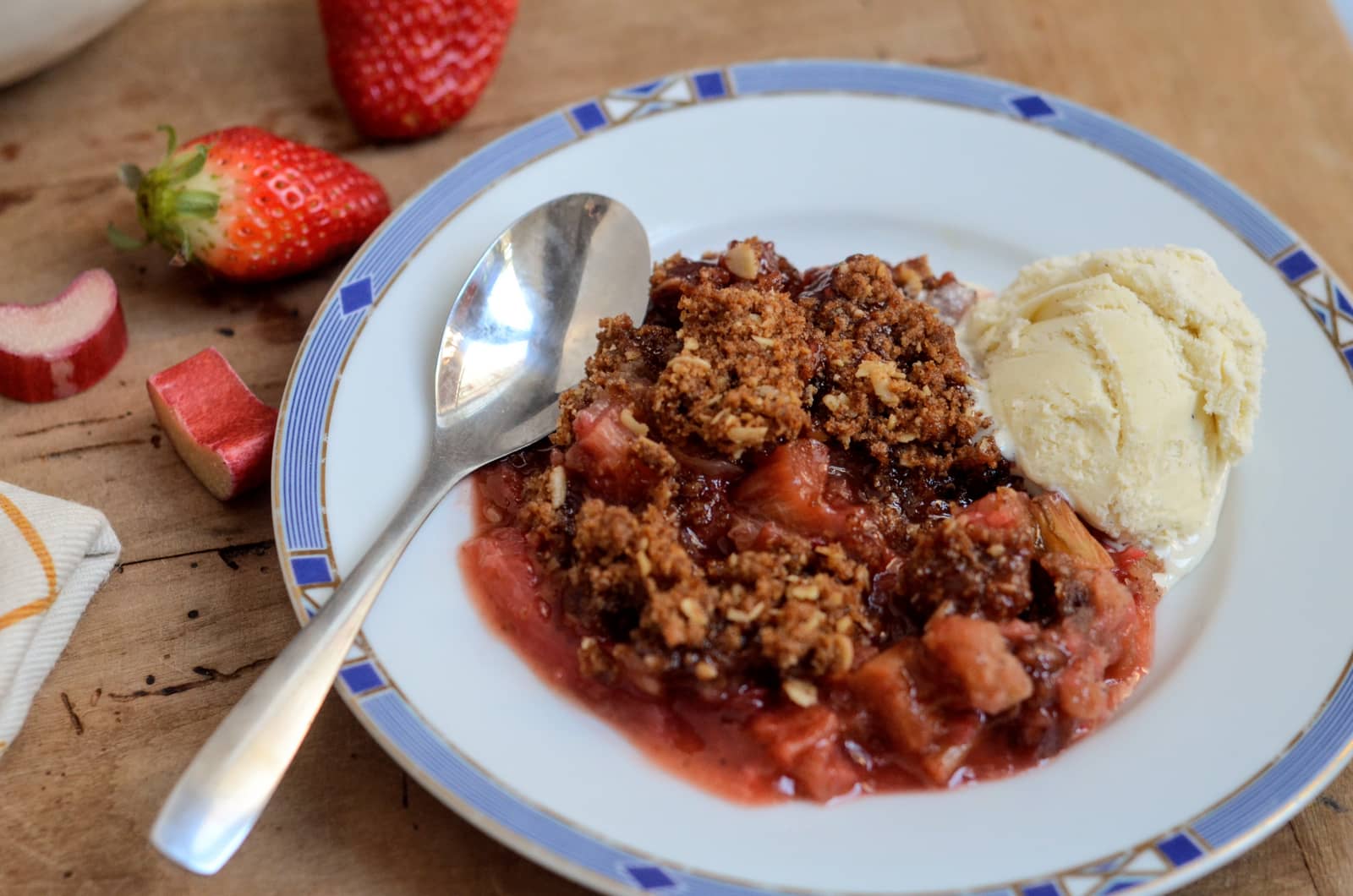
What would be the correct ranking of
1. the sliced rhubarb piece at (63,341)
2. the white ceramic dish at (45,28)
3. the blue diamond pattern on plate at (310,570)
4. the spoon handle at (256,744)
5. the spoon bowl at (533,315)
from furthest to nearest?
the white ceramic dish at (45,28) < the sliced rhubarb piece at (63,341) < the spoon bowl at (533,315) < the blue diamond pattern on plate at (310,570) < the spoon handle at (256,744)

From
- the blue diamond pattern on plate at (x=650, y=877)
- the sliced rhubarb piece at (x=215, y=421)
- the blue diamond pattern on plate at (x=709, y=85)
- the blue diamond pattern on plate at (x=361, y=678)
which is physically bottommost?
the sliced rhubarb piece at (x=215, y=421)

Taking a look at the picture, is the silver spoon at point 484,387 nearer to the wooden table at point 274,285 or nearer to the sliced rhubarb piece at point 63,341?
the wooden table at point 274,285

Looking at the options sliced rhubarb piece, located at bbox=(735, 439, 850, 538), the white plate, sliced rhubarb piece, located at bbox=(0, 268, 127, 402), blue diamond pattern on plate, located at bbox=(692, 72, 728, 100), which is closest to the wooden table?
sliced rhubarb piece, located at bbox=(0, 268, 127, 402)

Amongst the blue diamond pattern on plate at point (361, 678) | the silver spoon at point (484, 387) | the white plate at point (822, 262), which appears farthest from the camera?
the blue diamond pattern on plate at point (361, 678)

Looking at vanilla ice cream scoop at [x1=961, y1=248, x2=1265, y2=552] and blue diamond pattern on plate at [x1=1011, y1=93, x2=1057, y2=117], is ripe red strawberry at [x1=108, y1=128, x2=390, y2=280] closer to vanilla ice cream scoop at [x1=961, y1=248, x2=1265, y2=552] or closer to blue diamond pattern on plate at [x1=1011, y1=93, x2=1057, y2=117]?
vanilla ice cream scoop at [x1=961, y1=248, x2=1265, y2=552]

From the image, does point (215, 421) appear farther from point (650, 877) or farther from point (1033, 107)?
point (1033, 107)

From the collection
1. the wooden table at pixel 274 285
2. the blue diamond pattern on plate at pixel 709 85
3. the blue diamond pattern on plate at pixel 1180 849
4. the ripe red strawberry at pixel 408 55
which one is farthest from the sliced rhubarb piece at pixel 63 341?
the blue diamond pattern on plate at pixel 1180 849

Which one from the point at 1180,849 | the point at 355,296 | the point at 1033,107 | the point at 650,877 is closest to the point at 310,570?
the point at 355,296
